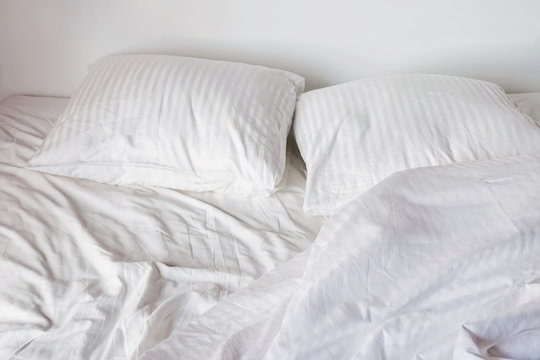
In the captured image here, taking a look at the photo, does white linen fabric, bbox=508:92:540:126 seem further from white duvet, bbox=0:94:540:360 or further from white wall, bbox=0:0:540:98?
white duvet, bbox=0:94:540:360

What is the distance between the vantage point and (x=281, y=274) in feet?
3.22

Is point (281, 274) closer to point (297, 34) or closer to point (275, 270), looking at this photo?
point (275, 270)

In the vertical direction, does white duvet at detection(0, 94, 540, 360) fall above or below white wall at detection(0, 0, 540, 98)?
below

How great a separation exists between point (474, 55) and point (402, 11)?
0.82ft

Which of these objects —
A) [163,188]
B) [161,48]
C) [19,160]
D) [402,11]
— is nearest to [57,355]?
[163,188]

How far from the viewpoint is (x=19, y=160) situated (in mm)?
1361

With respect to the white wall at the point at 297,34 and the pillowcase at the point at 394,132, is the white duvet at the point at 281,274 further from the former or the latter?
the white wall at the point at 297,34

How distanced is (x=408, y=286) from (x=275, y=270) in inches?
9.0

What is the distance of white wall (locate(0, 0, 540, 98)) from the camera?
60.2 inches

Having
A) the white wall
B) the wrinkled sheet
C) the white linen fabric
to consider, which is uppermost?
the white wall

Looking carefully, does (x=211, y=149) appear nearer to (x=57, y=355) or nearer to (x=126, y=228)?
(x=126, y=228)

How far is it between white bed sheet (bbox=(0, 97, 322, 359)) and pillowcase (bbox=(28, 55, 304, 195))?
1.6 inches

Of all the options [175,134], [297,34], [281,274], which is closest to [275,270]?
[281,274]

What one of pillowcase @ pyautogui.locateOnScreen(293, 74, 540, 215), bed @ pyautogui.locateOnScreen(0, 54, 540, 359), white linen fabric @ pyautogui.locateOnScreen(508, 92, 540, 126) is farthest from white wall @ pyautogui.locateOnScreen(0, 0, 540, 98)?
bed @ pyautogui.locateOnScreen(0, 54, 540, 359)
